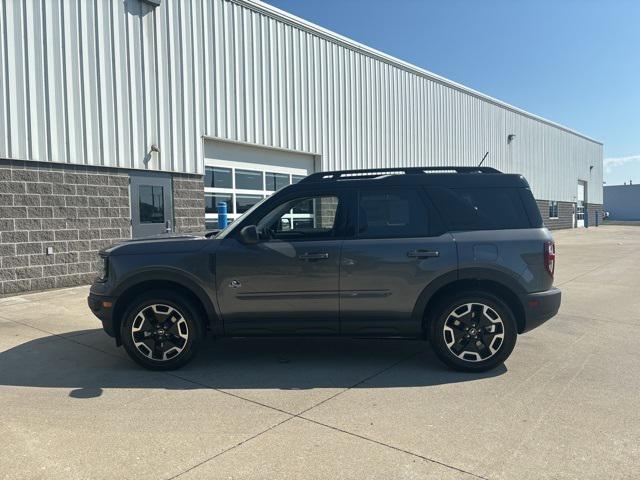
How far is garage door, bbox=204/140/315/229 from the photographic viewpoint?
40.1ft

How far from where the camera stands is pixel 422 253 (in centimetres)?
462

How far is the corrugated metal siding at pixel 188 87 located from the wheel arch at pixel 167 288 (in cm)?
567

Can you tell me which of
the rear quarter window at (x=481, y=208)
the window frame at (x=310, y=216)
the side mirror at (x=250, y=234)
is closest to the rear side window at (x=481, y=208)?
the rear quarter window at (x=481, y=208)

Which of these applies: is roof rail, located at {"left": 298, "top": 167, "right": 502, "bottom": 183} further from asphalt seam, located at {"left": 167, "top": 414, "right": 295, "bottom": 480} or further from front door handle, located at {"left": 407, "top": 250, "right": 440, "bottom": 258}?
asphalt seam, located at {"left": 167, "top": 414, "right": 295, "bottom": 480}

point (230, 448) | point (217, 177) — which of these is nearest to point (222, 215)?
point (217, 177)

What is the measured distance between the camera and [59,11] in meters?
9.15

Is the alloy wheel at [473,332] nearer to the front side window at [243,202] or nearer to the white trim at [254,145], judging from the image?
the white trim at [254,145]

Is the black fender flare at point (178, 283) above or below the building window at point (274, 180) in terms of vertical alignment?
below

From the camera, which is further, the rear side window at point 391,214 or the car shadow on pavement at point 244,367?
the rear side window at point 391,214

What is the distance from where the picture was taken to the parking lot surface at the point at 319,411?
3025mm

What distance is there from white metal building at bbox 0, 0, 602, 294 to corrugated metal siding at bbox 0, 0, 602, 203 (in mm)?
26

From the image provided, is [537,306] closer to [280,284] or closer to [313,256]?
[313,256]

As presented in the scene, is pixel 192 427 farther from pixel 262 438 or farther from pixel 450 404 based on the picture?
pixel 450 404

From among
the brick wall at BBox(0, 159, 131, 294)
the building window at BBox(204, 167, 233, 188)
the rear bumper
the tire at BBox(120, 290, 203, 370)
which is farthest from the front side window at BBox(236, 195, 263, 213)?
the rear bumper
